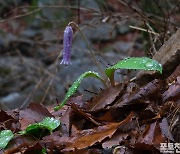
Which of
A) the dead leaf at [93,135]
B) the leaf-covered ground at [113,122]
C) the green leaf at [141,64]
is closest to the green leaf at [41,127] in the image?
the leaf-covered ground at [113,122]

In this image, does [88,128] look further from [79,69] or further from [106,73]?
[79,69]

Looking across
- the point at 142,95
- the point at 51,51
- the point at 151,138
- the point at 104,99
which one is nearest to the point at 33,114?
the point at 104,99

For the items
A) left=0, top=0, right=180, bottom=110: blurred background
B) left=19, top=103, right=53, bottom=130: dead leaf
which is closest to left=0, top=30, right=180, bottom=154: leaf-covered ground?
left=19, top=103, right=53, bottom=130: dead leaf

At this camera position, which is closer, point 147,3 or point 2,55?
point 147,3

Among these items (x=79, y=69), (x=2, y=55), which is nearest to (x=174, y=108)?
(x=79, y=69)

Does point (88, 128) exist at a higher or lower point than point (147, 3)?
lower

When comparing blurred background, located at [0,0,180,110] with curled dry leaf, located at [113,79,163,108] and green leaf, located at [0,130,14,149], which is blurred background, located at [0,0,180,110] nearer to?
curled dry leaf, located at [113,79,163,108]
